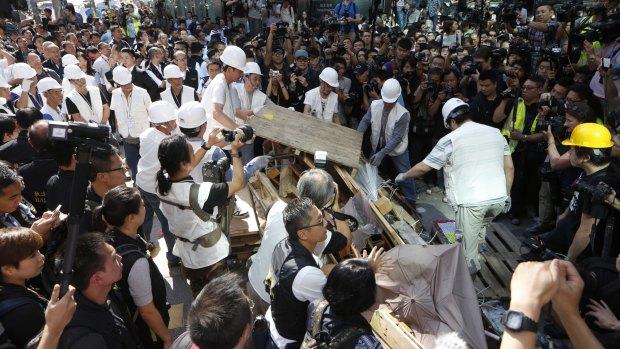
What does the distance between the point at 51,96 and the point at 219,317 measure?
4.94 metres

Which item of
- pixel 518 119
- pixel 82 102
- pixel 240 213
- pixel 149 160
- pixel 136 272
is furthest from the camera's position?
pixel 82 102

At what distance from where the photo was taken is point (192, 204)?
3.05 m

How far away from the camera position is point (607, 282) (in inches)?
89.4

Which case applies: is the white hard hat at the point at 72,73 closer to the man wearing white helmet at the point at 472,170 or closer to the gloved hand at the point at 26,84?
the gloved hand at the point at 26,84

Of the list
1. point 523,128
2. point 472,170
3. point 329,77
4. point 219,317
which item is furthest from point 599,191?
point 329,77

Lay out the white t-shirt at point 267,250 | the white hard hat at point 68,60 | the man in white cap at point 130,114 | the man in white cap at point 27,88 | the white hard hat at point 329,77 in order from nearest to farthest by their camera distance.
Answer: the white t-shirt at point 267,250
the man in white cap at point 130,114
the white hard hat at point 329,77
the man in white cap at point 27,88
the white hard hat at point 68,60

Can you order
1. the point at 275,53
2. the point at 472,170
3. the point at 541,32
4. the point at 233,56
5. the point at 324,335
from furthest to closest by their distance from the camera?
the point at 275,53, the point at 541,32, the point at 233,56, the point at 472,170, the point at 324,335

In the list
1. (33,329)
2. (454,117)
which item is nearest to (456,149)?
(454,117)

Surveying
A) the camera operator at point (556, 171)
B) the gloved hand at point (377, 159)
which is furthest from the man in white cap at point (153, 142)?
the camera operator at point (556, 171)

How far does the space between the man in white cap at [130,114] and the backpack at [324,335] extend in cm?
418

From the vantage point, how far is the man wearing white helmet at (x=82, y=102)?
5688 mm

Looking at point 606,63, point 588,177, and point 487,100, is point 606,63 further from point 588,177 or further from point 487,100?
point 588,177

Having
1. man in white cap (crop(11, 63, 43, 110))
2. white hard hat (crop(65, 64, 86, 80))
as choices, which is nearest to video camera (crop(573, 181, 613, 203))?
white hard hat (crop(65, 64, 86, 80))

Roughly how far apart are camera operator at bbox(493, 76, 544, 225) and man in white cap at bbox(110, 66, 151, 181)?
14.2ft
